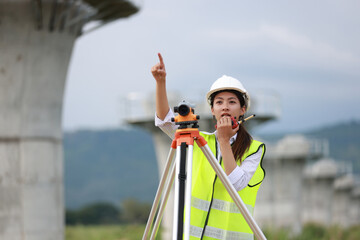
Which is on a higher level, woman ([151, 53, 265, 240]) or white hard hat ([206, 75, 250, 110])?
white hard hat ([206, 75, 250, 110])

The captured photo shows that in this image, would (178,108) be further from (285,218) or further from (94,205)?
(94,205)

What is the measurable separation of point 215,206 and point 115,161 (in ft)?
565

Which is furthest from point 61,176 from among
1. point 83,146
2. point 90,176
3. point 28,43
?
point 83,146

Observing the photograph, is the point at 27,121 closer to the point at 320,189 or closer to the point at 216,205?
the point at 216,205

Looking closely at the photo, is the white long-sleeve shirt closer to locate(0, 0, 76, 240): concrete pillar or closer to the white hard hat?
the white hard hat

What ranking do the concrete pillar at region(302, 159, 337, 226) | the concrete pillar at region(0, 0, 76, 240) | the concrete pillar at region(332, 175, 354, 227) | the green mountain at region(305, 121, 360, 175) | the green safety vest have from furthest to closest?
the green mountain at region(305, 121, 360, 175)
the concrete pillar at region(332, 175, 354, 227)
the concrete pillar at region(302, 159, 337, 226)
the concrete pillar at region(0, 0, 76, 240)
the green safety vest

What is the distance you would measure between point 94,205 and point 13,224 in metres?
60.6

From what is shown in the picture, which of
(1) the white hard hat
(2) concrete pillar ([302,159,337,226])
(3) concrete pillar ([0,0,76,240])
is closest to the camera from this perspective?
(1) the white hard hat

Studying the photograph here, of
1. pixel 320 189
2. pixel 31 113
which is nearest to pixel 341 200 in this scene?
pixel 320 189

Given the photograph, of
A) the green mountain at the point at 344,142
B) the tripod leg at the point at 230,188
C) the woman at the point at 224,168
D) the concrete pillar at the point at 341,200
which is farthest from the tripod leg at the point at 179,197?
the green mountain at the point at 344,142

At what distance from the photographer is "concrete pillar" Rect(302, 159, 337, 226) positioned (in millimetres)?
53844

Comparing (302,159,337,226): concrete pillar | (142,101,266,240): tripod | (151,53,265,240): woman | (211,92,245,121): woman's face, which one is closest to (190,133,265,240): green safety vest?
(151,53,265,240): woman

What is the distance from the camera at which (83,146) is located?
576 feet

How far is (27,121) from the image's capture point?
13.6 m
